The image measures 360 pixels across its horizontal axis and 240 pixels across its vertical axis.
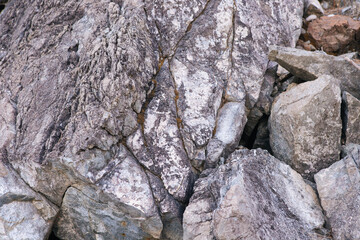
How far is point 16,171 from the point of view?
5430 millimetres

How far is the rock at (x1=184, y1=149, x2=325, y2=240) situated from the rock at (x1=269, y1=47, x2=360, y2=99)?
186 centimetres

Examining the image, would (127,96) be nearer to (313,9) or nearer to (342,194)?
(342,194)

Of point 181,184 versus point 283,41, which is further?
point 283,41

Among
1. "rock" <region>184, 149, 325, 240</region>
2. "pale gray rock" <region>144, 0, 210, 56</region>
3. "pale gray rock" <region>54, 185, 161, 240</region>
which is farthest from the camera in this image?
"pale gray rock" <region>144, 0, 210, 56</region>

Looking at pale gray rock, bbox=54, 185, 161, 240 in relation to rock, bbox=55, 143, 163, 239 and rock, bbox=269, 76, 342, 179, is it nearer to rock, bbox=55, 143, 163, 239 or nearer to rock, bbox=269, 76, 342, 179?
rock, bbox=55, 143, 163, 239

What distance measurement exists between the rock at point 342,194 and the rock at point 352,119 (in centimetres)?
41

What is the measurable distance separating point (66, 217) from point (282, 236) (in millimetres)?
3275

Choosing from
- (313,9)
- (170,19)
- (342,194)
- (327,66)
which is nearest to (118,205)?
(342,194)

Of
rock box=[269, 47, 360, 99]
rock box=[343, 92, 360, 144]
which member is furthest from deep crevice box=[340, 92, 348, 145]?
rock box=[269, 47, 360, 99]

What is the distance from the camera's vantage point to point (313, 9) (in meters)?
8.17

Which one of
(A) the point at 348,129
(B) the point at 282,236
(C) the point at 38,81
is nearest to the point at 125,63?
(C) the point at 38,81

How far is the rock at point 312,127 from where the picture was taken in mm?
5469

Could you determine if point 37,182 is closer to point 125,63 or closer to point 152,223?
point 152,223

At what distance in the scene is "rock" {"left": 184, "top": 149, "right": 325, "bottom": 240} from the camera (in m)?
4.25
